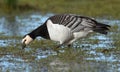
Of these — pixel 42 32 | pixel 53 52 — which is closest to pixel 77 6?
pixel 42 32

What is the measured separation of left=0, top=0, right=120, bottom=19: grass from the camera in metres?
23.2

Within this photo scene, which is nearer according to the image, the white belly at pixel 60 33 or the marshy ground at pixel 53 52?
the marshy ground at pixel 53 52

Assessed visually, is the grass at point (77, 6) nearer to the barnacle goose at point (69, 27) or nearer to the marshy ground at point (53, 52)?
the marshy ground at point (53, 52)

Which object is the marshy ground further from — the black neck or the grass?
the grass

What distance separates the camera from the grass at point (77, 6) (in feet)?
76.1

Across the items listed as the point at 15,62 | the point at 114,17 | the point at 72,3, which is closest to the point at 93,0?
the point at 72,3

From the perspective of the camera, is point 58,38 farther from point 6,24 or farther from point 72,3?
point 72,3

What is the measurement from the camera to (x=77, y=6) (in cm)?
2583

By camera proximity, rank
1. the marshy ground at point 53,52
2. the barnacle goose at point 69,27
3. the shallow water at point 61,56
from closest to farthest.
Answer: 1. the shallow water at point 61,56
2. the marshy ground at point 53,52
3. the barnacle goose at point 69,27

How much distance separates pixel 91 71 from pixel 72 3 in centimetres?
1771

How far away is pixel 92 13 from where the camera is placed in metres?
23.1

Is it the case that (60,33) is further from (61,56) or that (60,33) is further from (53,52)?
(61,56)

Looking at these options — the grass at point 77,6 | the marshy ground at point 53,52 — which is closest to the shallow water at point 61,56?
the marshy ground at point 53,52

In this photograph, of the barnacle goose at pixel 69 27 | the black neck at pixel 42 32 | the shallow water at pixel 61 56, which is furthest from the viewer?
the black neck at pixel 42 32
